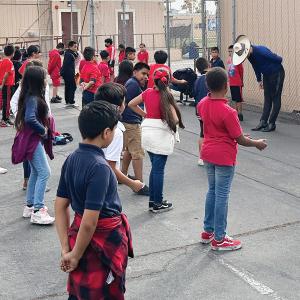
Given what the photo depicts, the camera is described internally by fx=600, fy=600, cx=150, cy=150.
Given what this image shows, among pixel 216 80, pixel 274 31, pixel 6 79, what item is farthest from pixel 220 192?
pixel 274 31

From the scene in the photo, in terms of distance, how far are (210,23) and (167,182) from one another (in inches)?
697

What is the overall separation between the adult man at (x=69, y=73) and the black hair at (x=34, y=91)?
9486 mm

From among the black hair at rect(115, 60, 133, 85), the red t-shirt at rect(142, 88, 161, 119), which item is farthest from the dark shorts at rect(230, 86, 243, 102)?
the red t-shirt at rect(142, 88, 161, 119)

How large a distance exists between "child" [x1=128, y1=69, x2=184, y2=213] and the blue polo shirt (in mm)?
3136

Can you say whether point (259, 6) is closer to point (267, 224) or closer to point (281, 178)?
point (281, 178)

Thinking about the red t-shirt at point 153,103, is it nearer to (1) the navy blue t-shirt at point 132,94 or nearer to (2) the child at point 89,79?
(1) the navy blue t-shirt at point 132,94

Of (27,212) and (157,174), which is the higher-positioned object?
(157,174)

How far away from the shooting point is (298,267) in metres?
5.16

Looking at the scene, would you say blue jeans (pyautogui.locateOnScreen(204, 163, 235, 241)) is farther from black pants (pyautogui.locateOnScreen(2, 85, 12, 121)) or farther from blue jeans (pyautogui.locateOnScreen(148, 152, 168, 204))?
black pants (pyautogui.locateOnScreen(2, 85, 12, 121))

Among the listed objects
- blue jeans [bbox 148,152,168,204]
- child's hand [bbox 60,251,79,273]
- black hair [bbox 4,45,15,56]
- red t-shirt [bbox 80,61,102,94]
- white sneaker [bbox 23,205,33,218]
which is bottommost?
white sneaker [bbox 23,205,33,218]

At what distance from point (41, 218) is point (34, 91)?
1.36 m

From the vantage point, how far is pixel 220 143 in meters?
5.38

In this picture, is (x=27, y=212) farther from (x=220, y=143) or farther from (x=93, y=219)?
(x=93, y=219)

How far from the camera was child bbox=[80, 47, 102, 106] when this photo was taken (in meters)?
11.5
